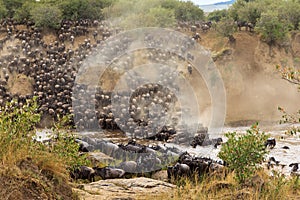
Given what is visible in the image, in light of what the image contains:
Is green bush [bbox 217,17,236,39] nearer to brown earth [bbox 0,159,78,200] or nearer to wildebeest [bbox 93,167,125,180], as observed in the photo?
wildebeest [bbox 93,167,125,180]

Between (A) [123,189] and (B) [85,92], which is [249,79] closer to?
(B) [85,92]

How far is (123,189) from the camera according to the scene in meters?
11.7

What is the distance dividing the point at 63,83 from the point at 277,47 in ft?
59.9

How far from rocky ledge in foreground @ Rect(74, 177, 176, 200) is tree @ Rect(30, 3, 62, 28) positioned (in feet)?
97.8

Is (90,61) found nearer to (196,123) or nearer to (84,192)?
(196,123)

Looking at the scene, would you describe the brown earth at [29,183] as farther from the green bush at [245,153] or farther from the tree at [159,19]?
the tree at [159,19]

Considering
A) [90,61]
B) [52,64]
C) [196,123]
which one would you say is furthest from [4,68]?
[196,123]

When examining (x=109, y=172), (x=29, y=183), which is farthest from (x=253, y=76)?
(x=29, y=183)

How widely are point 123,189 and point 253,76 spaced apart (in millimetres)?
27088

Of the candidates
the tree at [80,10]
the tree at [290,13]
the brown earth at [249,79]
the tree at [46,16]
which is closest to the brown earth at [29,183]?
the brown earth at [249,79]

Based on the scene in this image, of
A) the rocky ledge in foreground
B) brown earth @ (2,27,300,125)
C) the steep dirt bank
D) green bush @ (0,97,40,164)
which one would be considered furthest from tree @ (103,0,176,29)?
green bush @ (0,97,40,164)

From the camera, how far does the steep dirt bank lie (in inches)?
1334

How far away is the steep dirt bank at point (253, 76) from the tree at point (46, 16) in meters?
12.9

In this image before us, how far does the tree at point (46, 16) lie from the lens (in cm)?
3984
